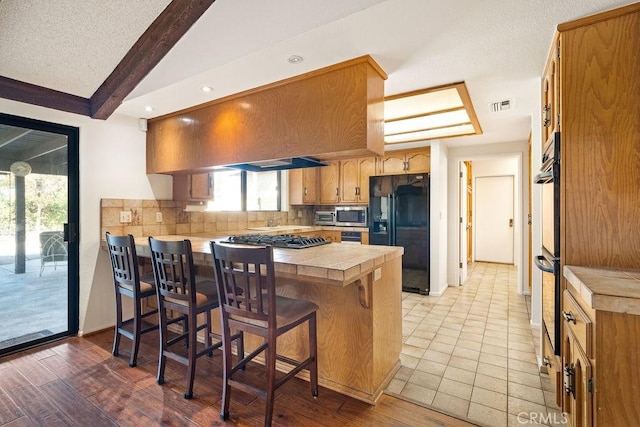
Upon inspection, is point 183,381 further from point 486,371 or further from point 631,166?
point 631,166

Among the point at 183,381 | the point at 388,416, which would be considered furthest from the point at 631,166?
the point at 183,381

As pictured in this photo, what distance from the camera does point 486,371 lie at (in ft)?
7.32

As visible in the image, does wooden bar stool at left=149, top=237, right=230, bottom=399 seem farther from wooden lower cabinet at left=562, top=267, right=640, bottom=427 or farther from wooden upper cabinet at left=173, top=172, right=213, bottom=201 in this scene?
wooden lower cabinet at left=562, top=267, right=640, bottom=427

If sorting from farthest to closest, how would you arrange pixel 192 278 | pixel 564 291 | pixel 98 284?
pixel 98 284
pixel 192 278
pixel 564 291

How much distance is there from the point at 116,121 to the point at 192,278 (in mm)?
2188

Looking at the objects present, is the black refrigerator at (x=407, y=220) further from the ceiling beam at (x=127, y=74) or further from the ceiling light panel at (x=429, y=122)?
the ceiling beam at (x=127, y=74)

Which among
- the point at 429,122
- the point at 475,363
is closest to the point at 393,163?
the point at 429,122

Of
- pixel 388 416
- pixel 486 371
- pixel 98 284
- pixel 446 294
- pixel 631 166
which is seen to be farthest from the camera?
pixel 446 294

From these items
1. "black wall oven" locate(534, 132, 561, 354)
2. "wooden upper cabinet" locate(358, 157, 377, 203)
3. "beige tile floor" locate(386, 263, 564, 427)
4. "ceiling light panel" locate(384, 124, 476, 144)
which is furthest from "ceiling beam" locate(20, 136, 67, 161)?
"black wall oven" locate(534, 132, 561, 354)

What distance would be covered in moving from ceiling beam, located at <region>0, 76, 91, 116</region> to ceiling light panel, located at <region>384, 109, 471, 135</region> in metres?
2.99

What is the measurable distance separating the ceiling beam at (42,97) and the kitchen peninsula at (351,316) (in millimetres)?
1876

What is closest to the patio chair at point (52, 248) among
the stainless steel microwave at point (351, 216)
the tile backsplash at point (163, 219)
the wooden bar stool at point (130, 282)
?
the tile backsplash at point (163, 219)

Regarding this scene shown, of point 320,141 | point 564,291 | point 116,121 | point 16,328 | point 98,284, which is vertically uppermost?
point 116,121

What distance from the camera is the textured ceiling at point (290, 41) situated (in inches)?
61.9
